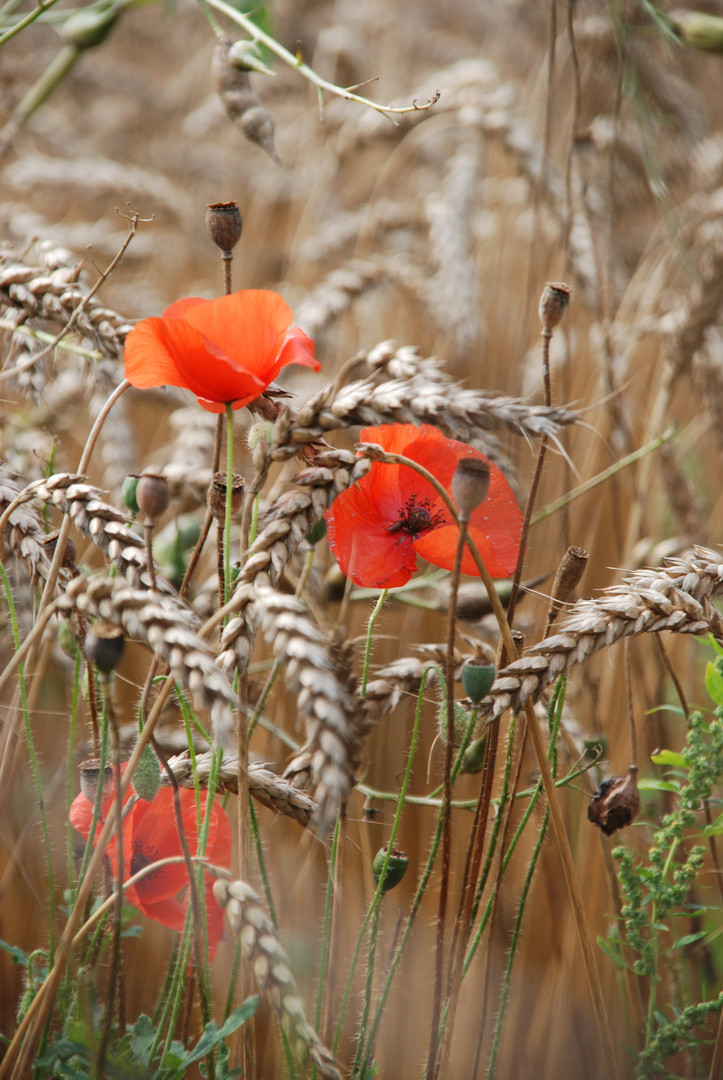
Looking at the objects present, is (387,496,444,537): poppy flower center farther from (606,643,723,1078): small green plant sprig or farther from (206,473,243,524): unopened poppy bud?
(606,643,723,1078): small green plant sprig

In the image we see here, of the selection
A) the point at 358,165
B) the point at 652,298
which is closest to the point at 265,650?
the point at 652,298

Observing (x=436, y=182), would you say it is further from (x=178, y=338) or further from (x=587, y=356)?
(x=178, y=338)

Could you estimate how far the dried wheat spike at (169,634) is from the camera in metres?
0.41

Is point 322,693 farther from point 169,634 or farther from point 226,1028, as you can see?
point 226,1028

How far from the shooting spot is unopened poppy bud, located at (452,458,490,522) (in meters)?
0.49

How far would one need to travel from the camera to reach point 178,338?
56 cm

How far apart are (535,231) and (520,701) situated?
1046 millimetres

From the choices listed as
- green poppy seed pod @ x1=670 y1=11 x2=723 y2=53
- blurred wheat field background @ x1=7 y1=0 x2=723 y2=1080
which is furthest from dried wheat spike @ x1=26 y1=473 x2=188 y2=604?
green poppy seed pod @ x1=670 y1=11 x2=723 y2=53

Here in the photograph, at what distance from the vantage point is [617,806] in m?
0.69

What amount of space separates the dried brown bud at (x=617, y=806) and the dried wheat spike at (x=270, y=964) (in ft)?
1.10

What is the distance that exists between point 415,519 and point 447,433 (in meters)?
0.18

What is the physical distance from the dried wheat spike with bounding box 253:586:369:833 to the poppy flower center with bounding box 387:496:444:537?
23 centimetres

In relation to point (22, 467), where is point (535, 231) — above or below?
above

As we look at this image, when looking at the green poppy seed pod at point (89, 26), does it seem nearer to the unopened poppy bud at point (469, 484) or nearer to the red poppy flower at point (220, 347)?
the red poppy flower at point (220, 347)
